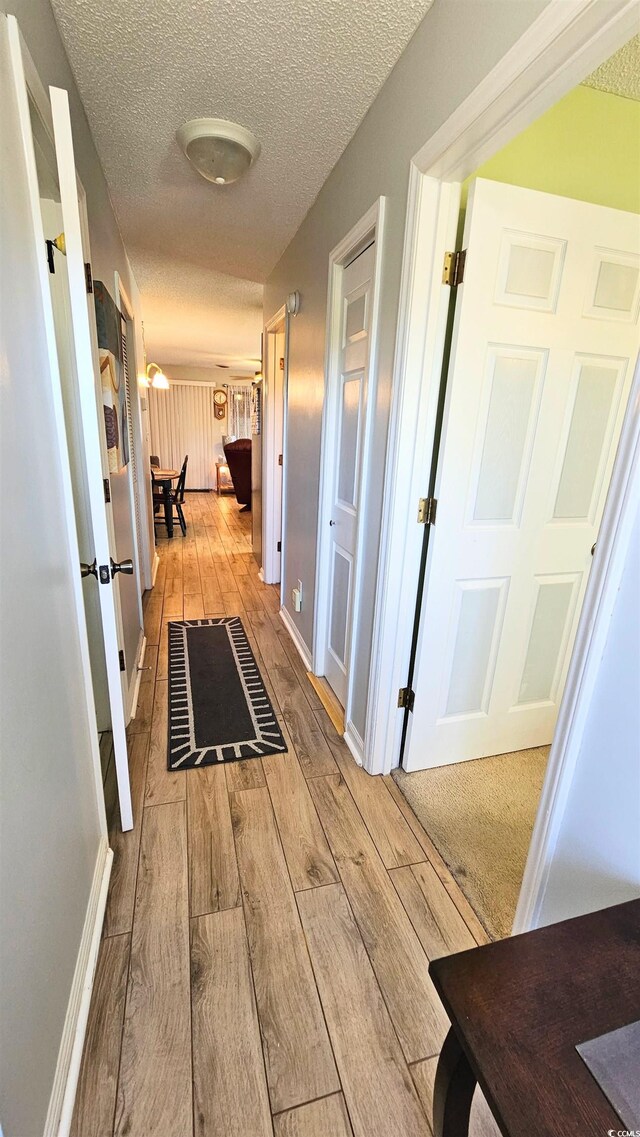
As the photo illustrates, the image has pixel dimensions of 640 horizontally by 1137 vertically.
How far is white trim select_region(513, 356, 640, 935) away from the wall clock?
972 centimetres

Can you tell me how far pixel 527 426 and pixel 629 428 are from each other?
907mm

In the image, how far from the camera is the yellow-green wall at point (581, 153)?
145cm

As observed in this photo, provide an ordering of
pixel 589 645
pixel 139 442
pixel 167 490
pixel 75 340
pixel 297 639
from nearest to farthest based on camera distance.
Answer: pixel 589 645
pixel 75 340
pixel 297 639
pixel 139 442
pixel 167 490

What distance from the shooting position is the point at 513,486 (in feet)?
5.58

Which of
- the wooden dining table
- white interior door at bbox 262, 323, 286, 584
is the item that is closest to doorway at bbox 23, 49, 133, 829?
white interior door at bbox 262, 323, 286, 584

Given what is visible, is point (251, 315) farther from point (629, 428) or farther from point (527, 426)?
point (629, 428)

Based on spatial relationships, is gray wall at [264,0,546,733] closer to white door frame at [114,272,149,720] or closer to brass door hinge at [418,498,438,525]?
brass door hinge at [418,498,438,525]

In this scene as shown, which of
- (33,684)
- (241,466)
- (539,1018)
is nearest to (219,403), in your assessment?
(241,466)

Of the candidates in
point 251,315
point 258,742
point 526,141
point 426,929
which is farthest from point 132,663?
→ point 251,315

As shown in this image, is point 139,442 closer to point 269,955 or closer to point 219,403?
point 269,955

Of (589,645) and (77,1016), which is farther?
(77,1016)

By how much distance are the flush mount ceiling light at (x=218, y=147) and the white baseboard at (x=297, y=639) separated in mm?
2318

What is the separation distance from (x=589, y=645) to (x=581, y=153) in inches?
63.1

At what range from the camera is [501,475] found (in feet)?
5.50
